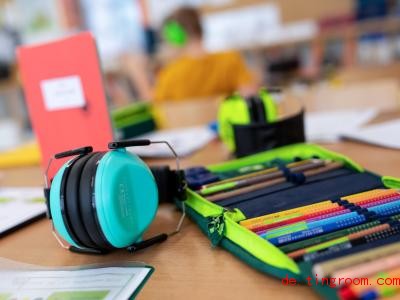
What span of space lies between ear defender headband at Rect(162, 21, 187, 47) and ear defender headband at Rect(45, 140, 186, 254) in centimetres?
169

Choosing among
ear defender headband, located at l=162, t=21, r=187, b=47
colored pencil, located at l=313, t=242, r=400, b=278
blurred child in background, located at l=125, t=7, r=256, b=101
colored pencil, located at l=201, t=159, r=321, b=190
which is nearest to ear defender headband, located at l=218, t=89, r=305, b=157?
colored pencil, located at l=201, t=159, r=321, b=190

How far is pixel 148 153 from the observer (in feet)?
3.20

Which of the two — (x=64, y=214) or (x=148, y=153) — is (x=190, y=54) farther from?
(x=64, y=214)

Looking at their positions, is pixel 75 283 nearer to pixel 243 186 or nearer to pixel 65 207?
pixel 65 207

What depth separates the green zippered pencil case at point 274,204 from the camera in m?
0.40

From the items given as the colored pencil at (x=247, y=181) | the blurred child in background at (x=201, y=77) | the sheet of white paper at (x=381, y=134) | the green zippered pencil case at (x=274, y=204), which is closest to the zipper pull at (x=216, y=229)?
the green zippered pencil case at (x=274, y=204)

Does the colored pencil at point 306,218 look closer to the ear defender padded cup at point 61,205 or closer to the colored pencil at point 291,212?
the colored pencil at point 291,212

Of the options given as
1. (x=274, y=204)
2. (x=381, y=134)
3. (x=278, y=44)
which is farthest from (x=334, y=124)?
(x=278, y=44)

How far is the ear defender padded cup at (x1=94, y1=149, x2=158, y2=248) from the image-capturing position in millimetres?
451

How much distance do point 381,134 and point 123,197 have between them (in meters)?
0.64

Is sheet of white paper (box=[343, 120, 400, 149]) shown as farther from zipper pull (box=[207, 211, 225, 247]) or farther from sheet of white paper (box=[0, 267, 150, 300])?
sheet of white paper (box=[0, 267, 150, 300])

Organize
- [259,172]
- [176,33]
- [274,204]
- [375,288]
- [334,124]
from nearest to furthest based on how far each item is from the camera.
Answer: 1. [375,288]
2. [274,204]
3. [259,172]
4. [334,124]
5. [176,33]

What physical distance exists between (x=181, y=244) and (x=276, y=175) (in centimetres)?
20

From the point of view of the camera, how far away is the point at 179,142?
110 cm
